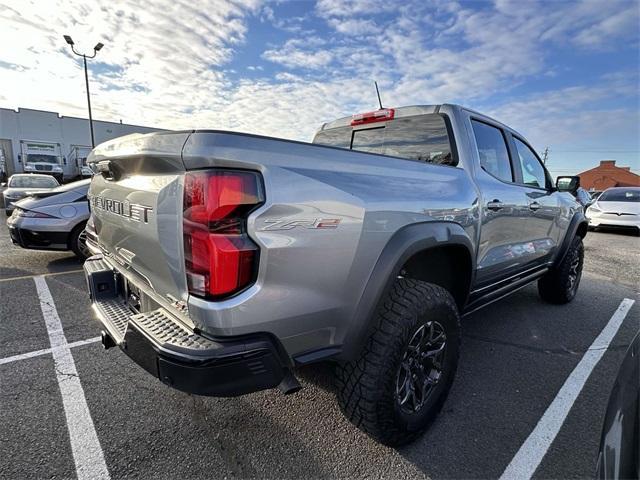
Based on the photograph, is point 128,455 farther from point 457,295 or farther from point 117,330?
point 457,295

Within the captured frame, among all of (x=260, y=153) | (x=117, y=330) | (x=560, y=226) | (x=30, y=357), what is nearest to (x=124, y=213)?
(x=117, y=330)

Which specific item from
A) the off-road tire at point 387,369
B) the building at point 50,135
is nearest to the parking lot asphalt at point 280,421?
Result: the off-road tire at point 387,369

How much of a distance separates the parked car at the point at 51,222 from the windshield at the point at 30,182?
27.1 feet

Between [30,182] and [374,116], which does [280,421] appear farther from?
[30,182]

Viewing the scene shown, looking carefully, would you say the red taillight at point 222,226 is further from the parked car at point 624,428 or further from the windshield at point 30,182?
the windshield at point 30,182

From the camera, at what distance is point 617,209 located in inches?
438

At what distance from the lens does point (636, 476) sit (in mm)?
1051

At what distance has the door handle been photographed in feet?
9.12

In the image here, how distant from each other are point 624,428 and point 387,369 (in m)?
0.93

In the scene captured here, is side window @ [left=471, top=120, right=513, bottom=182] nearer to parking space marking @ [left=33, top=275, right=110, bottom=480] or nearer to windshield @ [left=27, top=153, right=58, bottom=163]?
parking space marking @ [left=33, top=275, right=110, bottom=480]

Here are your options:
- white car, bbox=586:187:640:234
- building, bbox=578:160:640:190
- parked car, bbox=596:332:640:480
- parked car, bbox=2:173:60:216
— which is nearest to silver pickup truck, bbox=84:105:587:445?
parked car, bbox=596:332:640:480

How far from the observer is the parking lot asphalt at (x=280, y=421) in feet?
6.36

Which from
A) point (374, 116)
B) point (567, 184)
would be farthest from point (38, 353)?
point (567, 184)

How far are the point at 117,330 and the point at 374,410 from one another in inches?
56.7
